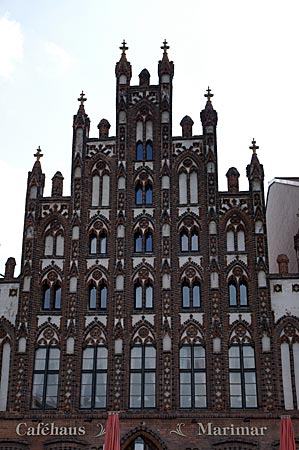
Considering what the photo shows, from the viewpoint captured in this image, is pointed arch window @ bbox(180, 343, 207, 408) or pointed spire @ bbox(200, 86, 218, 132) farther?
pointed spire @ bbox(200, 86, 218, 132)

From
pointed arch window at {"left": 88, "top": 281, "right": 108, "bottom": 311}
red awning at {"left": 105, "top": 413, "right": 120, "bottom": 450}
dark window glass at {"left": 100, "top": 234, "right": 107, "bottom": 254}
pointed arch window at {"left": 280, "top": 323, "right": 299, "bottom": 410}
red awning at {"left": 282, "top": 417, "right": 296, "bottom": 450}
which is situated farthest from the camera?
dark window glass at {"left": 100, "top": 234, "right": 107, "bottom": 254}

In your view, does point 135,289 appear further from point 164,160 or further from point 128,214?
point 164,160

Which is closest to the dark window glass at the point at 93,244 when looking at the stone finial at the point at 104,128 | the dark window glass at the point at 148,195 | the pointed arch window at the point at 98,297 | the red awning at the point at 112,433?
the pointed arch window at the point at 98,297

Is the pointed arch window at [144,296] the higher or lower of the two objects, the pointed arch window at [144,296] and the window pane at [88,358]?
the higher

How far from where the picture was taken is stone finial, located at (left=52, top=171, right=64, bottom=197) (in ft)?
92.8

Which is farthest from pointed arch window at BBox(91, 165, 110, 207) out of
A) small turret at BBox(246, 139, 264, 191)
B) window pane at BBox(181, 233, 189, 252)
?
small turret at BBox(246, 139, 264, 191)

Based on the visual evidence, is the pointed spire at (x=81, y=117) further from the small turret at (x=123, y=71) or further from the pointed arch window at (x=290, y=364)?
the pointed arch window at (x=290, y=364)

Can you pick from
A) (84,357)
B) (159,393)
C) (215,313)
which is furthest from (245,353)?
(84,357)

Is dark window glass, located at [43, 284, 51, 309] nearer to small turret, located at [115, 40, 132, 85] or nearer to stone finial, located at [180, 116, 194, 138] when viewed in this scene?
stone finial, located at [180, 116, 194, 138]

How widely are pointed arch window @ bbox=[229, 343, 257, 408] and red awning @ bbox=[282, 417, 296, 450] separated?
126 cm

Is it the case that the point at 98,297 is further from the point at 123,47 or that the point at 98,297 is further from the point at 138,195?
the point at 123,47

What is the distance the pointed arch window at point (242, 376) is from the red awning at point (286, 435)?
1.26 meters

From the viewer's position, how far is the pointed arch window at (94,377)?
971 inches

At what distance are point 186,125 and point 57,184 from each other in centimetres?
581
